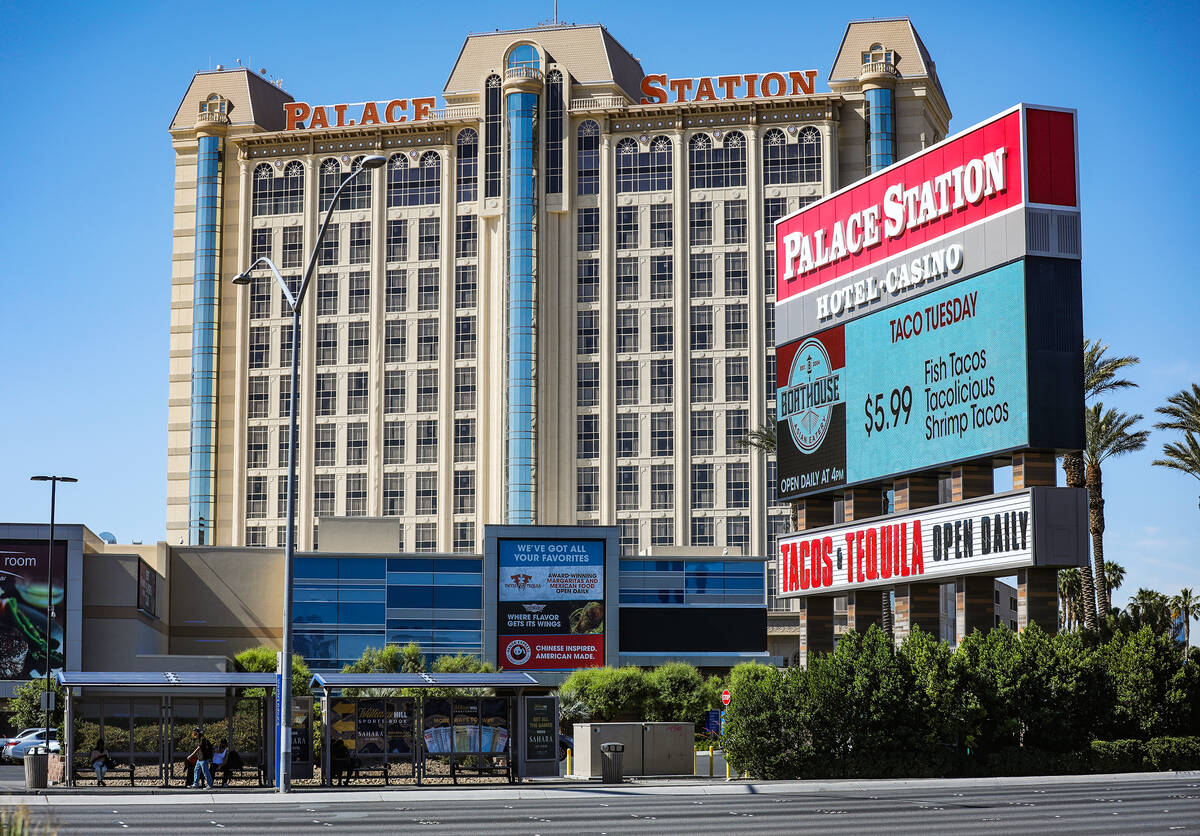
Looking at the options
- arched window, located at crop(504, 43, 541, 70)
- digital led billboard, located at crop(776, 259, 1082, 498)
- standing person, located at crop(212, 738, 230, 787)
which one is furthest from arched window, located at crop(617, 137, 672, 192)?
standing person, located at crop(212, 738, 230, 787)

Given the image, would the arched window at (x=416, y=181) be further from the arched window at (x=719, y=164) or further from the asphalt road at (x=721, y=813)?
the asphalt road at (x=721, y=813)

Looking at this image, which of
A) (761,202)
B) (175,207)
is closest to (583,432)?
(761,202)

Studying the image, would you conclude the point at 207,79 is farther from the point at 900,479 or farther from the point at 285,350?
the point at 900,479

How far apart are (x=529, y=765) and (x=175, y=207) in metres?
98.4

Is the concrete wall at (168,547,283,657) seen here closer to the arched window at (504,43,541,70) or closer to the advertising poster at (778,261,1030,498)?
the arched window at (504,43,541,70)

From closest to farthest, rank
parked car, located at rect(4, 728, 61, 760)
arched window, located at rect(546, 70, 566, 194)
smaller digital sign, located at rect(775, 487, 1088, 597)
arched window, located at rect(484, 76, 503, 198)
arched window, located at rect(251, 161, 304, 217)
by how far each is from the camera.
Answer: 1. smaller digital sign, located at rect(775, 487, 1088, 597)
2. parked car, located at rect(4, 728, 61, 760)
3. arched window, located at rect(546, 70, 566, 194)
4. arched window, located at rect(484, 76, 503, 198)
5. arched window, located at rect(251, 161, 304, 217)

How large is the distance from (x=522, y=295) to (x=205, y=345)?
28.0 metres

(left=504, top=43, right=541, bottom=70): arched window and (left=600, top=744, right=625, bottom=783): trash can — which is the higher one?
(left=504, top=43, right=541, bottom=70): arched window

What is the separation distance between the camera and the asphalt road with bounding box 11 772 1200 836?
1107 inches

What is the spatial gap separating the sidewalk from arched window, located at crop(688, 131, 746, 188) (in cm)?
8545

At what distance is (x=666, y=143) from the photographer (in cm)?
12406

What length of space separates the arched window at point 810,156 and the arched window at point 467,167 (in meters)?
27.0

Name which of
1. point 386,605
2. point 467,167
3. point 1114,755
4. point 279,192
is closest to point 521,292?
point 467,167

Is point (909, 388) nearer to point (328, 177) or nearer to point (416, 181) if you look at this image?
point (416, 181)
